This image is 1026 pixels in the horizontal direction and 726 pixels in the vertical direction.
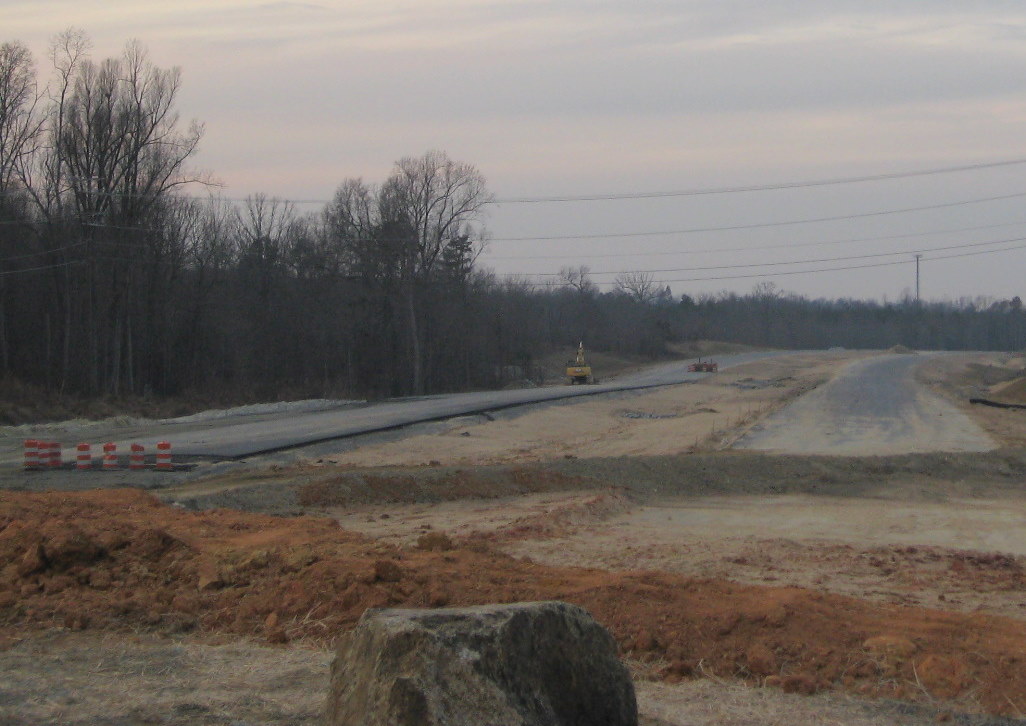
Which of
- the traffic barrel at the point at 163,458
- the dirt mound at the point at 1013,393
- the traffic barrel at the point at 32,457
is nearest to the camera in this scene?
the traffic barrel at the point at 163,458

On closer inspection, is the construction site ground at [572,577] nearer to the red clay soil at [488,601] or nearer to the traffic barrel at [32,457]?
the red clay soil at [488,601]

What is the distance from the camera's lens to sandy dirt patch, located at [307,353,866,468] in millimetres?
24703

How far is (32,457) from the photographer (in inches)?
809

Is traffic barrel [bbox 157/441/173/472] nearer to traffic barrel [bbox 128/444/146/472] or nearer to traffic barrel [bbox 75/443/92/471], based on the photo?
traffic barrel [bbox 128/444/146/472]

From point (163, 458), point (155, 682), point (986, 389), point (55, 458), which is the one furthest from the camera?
point (986, 389)

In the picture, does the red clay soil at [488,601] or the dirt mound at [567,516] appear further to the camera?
the dirt mound at [567,516]

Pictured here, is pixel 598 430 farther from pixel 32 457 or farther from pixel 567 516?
pixel 32 457

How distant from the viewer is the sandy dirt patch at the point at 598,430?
973 inches

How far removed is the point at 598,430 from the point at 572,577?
24577mm

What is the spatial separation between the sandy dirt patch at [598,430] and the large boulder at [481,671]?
53.3 ft

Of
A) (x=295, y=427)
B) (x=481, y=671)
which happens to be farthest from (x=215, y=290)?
(x=481, y=671)

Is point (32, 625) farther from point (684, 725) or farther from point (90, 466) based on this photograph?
point (90, 466)

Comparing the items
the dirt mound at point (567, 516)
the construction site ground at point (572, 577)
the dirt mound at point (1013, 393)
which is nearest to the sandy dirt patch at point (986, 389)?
the dirt mound at point (1013, 393)

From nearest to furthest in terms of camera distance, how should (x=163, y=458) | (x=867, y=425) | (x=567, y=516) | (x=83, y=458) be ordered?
(x=567, y=516)
(x=163, y=458)
(x=83, y=458)
(x=867, y=425)
